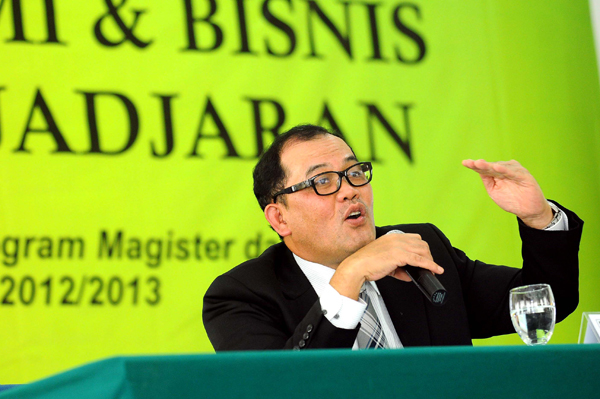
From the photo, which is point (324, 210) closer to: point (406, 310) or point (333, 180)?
point (333, 180)

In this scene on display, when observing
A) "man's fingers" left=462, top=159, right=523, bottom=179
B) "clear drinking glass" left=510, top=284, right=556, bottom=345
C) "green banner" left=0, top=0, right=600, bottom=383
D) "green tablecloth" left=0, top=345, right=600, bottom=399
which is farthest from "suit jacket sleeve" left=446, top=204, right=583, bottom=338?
"green tablecloth" left=0, top=345, right=600, bottom=399

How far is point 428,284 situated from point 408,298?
0.42 m

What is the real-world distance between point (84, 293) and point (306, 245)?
37.4 inches

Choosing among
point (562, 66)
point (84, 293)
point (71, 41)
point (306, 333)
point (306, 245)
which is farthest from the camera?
point (562, 66)

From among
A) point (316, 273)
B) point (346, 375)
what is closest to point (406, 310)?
point (316, 273)

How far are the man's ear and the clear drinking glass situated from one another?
0.84m

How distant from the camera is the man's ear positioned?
2090mm

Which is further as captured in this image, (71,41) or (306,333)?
(71,41)

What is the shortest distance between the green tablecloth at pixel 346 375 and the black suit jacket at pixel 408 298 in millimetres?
809

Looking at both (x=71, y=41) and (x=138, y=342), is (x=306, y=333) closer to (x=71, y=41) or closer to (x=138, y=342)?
(x=138, y=342)

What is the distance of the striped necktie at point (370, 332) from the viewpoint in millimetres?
1793

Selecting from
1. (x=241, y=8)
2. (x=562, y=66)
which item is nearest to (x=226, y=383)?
(x=241, y=8)

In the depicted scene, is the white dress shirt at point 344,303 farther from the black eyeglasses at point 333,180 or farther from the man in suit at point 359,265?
the black eyeglasses at point 333,180

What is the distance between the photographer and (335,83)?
290 cm
